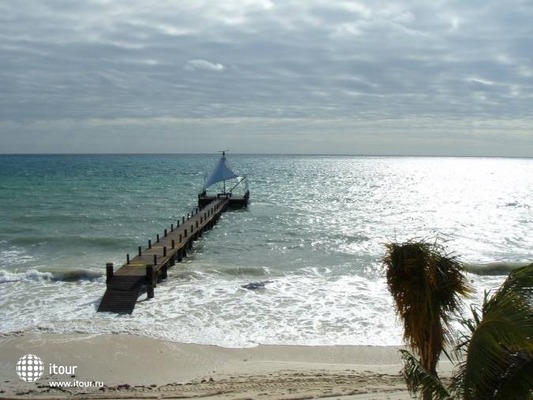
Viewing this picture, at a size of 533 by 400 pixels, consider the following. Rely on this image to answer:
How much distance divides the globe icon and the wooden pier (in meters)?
4.68

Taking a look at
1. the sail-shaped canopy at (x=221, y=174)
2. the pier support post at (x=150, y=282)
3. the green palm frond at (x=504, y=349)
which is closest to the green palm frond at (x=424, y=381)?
Result: the green palm frond at (x=504, y=349)

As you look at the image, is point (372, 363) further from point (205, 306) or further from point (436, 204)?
point (436, 204)

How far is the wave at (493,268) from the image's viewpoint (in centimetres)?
2814

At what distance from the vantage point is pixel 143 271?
76.1 ft

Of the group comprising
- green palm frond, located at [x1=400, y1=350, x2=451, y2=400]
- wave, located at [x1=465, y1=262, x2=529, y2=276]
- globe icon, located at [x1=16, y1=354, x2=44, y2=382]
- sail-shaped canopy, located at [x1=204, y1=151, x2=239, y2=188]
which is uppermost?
sail-shaped canopy, located at [x1=204, y1=151, x2=239, y2=188]

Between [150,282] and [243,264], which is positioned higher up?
[150,282]

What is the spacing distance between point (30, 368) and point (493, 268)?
23.8 metres

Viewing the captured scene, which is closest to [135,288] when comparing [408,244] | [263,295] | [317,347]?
[263,295]

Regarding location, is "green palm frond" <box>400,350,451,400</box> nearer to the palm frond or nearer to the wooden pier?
the palm frond

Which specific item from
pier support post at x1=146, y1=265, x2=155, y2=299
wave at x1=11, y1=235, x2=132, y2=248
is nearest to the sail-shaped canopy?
wave at x1=11, y1=235, x2=132, y2=248

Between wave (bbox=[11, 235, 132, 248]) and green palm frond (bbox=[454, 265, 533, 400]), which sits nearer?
green palm frond (bbox=[454, 265, 533, 400])

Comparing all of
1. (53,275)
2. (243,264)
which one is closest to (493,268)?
(243,264)

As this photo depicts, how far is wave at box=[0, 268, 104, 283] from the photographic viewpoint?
81.7ft

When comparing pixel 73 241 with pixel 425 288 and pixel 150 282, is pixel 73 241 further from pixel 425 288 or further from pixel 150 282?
pixel 425 288
